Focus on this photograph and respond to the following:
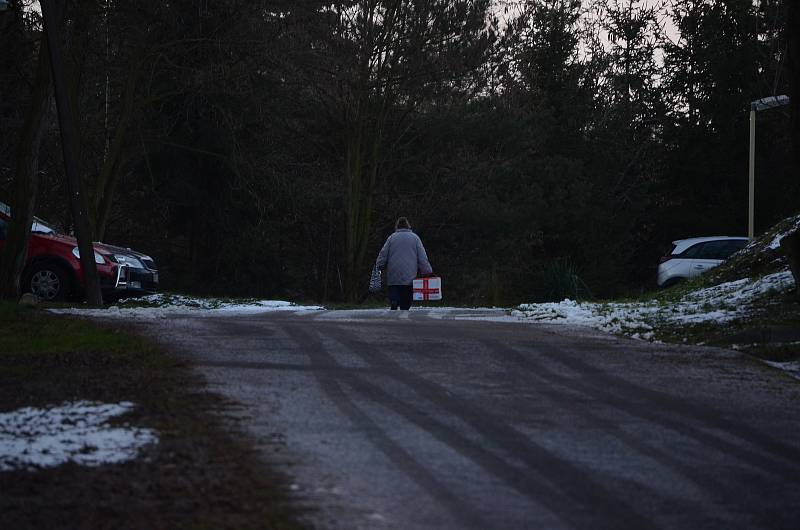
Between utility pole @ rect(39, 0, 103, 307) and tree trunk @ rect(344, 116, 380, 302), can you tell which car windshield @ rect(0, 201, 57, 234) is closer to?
utility pole @ rect(39, 0, 103, 307)

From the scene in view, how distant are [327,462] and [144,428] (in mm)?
1228

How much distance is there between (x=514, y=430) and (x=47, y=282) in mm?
15936

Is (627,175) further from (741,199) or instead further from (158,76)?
(158,76)

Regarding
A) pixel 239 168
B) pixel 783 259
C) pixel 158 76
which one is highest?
pixel 158 76

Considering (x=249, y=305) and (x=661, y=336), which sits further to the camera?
(x=249, y=305)

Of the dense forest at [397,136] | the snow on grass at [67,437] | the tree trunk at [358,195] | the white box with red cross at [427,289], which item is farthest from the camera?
the tree trunk at [358,195]

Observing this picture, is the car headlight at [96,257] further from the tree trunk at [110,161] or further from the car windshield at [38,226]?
the tree trunk at [110,161]

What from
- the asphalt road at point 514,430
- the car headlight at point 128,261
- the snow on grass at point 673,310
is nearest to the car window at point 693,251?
the snow on grass at point 673,310

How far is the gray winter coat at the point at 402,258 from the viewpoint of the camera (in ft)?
66.1

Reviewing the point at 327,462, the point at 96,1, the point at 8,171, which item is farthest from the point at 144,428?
the point at 8,171

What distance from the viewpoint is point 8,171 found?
31609mm

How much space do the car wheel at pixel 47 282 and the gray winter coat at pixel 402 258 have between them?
18.0 feet

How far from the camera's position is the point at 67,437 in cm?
695

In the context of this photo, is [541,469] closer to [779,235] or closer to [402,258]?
[779,235]
